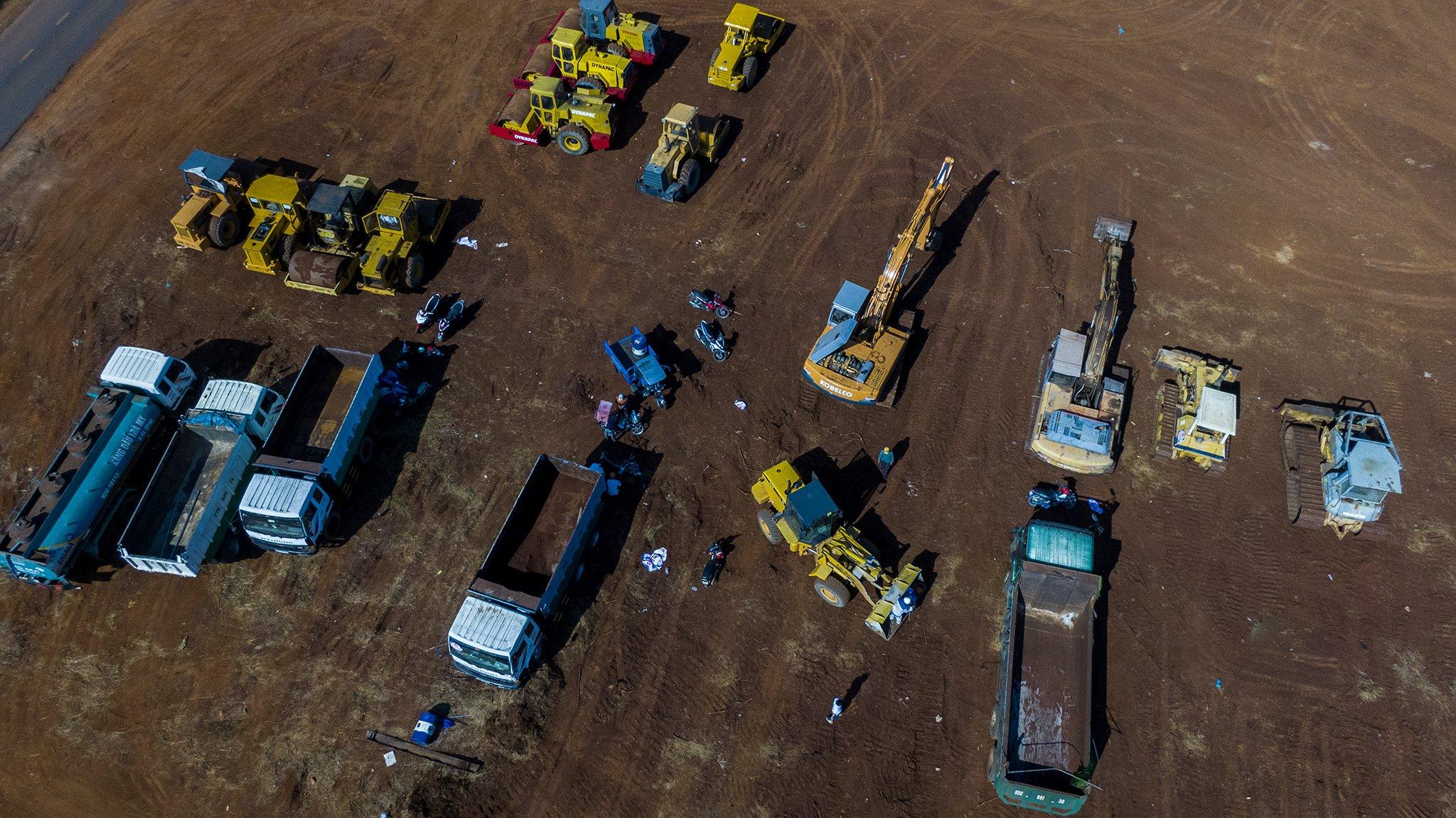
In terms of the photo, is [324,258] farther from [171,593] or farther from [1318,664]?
[1318,664]

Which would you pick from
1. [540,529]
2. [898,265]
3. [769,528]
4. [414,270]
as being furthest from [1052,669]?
[414,270]

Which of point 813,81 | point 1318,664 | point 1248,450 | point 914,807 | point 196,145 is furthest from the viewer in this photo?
point 813,81

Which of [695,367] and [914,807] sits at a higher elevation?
[695,367]

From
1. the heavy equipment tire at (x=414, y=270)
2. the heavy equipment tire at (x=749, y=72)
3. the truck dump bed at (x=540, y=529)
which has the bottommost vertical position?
the truck dump bed at (x=540, y=529)

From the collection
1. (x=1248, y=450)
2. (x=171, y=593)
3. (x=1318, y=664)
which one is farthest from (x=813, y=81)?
(x=171, y=593)

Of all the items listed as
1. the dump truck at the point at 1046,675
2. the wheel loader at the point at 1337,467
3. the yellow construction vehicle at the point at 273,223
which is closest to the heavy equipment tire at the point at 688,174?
the yellow construction vehicle at the point at 273,223

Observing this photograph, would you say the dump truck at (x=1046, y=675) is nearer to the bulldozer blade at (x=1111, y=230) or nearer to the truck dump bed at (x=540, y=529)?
the truck dump bed at (x=540, y=529)

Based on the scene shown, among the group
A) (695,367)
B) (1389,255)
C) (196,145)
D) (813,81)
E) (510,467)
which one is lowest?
(510,467)

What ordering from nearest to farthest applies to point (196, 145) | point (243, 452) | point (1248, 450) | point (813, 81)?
point (243, 452) < point (1248, 450) < point (196, 145) < point (813, 81)
